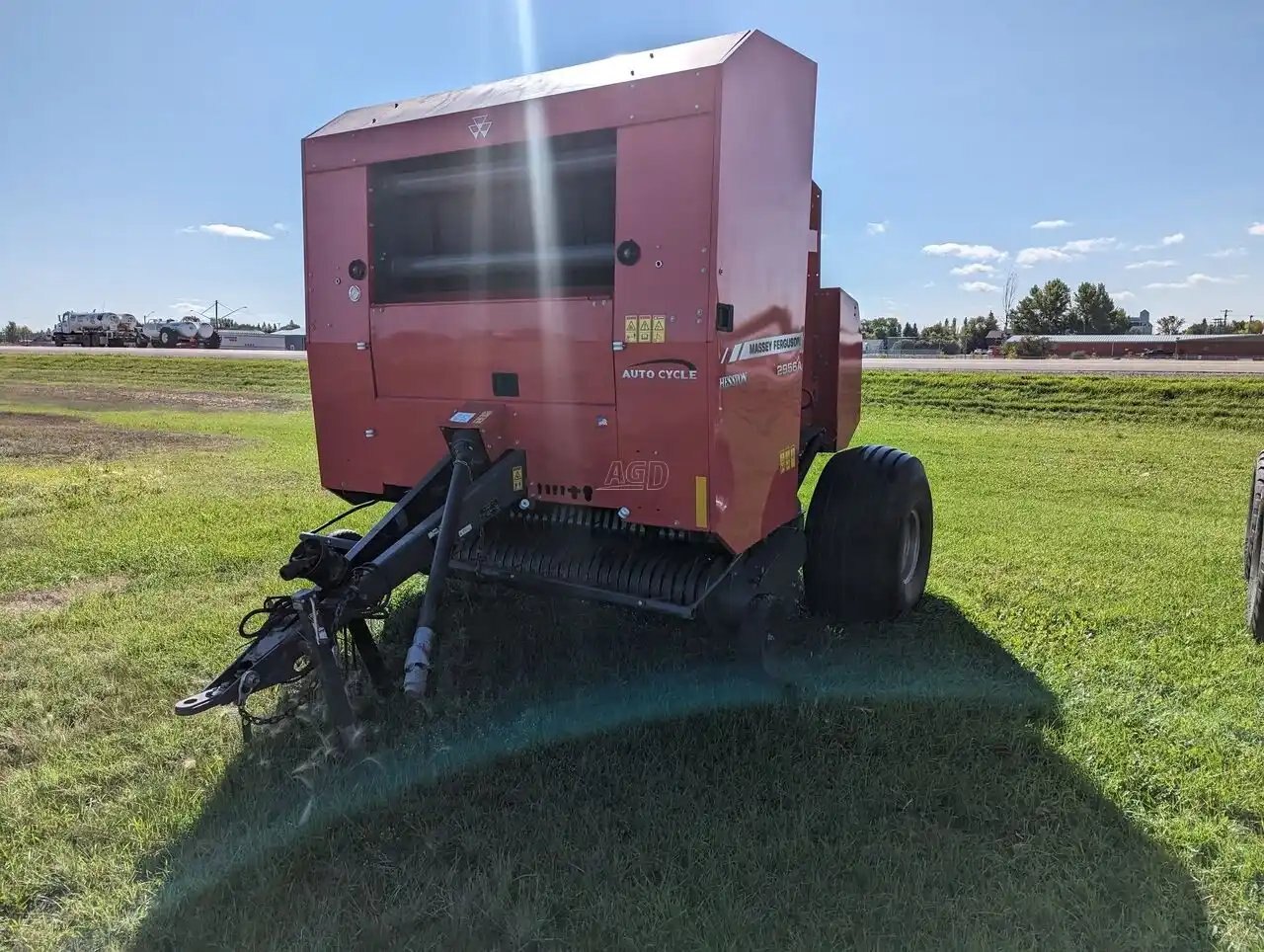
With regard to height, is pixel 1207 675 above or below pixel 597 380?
below

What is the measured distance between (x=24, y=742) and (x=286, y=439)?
31.9ft

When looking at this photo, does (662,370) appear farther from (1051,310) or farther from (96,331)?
(1051,310)

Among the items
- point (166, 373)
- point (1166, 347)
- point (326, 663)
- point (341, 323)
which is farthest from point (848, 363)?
point (1166, 347)

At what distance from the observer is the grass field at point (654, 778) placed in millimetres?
2486

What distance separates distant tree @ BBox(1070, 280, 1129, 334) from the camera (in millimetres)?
77438

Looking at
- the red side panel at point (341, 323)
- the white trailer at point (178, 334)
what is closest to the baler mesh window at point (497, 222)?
the red side panel at point (341, 323)

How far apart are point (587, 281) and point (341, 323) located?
1401mm

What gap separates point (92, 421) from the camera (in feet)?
47.0

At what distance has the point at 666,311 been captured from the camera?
11.1ft

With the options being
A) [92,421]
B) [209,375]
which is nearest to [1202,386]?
[92,421]

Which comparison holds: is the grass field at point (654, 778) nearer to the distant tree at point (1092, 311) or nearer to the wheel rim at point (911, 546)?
the wheel rim at point (911, 546)

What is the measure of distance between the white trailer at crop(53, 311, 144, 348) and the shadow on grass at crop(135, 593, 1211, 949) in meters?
46.9

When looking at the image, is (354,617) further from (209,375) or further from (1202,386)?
(209,375)

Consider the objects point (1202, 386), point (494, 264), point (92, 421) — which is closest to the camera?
point (494, 264)
